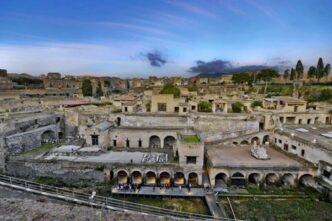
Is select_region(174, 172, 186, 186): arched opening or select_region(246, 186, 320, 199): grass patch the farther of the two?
select_region(174, 172, 186, 186): arched opening

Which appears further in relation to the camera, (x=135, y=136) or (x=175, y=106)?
(x=175, y=106)

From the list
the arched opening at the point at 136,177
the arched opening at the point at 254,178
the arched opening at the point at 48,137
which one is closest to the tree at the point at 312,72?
the arched opening at the point at 254,178

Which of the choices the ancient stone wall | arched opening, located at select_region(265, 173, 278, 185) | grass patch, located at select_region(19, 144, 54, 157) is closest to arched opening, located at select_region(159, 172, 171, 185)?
the ancient stone wall

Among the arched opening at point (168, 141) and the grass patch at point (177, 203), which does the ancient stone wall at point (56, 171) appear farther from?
the arched opening at point (168, 141)

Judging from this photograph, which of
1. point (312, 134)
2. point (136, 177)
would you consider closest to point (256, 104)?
point (312, 134)

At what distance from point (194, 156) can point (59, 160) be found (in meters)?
12.6

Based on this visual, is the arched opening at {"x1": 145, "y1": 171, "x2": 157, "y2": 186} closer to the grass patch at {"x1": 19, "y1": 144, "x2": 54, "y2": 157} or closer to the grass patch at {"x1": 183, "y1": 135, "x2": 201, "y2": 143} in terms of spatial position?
the grass patch at {"x1": 183, "y1": 135, "x2": 201, "y2": 143}

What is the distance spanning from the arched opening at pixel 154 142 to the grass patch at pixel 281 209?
12.9 meters

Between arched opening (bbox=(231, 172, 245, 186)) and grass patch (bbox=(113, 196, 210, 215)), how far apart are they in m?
4.04

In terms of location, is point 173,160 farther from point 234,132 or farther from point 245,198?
point 234,132

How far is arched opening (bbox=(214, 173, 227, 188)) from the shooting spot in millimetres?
21156

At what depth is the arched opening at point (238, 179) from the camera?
70.5 feet

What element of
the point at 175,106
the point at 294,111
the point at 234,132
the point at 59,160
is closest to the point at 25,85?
the point at 175,106

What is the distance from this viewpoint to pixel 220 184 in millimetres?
21328
